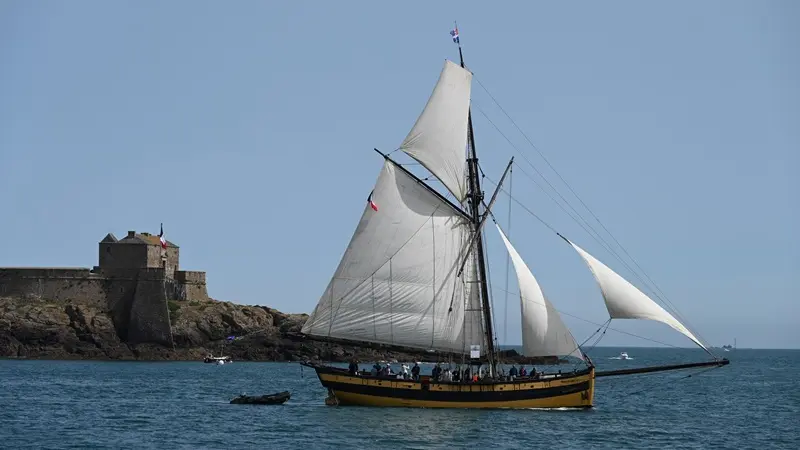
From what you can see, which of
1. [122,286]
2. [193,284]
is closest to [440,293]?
[122,286]

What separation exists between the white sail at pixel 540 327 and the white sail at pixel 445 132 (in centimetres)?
604

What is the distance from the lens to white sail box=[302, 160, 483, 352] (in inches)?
2133

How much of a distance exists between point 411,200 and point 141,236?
239 feet

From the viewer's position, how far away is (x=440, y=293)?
5497cm

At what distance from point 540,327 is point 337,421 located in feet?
34.2

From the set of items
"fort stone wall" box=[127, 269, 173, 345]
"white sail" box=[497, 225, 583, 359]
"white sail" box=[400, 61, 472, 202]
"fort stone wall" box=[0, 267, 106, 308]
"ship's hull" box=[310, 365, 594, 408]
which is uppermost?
"white sail" box=[400, 61, 472, 202]

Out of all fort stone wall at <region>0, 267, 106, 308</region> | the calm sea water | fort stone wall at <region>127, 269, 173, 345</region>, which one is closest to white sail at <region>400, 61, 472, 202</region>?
the calm sea water

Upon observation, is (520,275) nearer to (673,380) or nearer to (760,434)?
(760,434)

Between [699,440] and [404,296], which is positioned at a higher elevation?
[404,296]

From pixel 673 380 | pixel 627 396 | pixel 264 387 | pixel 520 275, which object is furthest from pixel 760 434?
pixel 673 380

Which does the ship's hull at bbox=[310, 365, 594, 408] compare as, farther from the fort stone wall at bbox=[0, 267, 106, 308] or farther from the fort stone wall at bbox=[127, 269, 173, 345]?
the fort stone wall at bbox=[0, 267, 106, 308]

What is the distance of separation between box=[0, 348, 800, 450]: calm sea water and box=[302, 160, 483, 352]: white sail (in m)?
3.89

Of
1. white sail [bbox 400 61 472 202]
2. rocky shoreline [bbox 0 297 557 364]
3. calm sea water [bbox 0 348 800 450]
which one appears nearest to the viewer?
calm sea water [bbox 0 348 800 450]

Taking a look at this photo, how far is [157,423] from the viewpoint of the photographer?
166 ft
